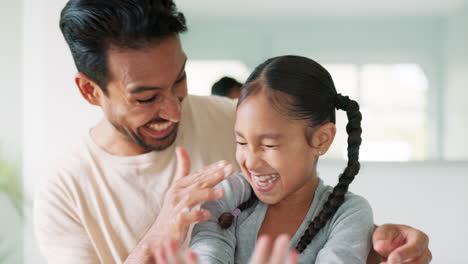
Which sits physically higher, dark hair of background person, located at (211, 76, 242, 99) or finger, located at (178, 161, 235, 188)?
finger, located at (178, 161, 235, 188)

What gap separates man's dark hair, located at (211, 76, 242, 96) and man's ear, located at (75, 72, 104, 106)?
196 cm

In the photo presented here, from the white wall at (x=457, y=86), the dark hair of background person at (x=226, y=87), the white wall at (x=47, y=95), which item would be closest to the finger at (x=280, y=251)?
the dark hair of background person at (x=226, y=87)

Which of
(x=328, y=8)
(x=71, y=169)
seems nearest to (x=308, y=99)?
(x=71, y=169)

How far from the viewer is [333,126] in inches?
46.6

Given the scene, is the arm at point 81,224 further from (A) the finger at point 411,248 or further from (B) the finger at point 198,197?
(A) the finger at point 411,248

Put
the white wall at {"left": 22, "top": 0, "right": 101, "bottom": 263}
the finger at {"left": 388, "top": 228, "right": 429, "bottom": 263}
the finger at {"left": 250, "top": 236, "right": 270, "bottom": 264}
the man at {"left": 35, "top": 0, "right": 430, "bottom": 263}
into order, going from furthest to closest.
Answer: the white wall at {"left": 22, "top": 0, "right": 101, "bottom": 263}, the man at {"left": 35, "top": 0, "right": 430, "bottom": 263}, the finger at {"left": 388, "top": 228, "right": 429, "bottom": 263}, the finger at {"left": 250, "top": 236, "right": 270, "bottom": 264}

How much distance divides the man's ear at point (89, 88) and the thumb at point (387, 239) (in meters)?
0.76

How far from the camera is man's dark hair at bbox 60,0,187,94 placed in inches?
49.8

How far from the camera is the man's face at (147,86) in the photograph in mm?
1268

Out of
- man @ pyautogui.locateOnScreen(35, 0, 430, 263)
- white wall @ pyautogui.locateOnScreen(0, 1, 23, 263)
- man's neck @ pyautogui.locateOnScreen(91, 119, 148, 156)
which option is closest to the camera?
man @ pyautogui.locateOnScreen(35, 0, 430, 263)

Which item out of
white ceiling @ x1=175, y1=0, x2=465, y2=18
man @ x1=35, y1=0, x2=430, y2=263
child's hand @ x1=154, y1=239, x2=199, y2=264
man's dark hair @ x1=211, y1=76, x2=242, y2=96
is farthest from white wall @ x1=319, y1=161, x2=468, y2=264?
child's hand @ x1=154, y1=239, x2=199, y2=264

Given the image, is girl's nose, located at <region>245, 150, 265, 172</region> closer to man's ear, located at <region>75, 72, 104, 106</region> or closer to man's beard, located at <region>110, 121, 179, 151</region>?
man's beard, located at <region>110, 121, 179, 151</region>

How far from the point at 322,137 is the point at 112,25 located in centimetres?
55

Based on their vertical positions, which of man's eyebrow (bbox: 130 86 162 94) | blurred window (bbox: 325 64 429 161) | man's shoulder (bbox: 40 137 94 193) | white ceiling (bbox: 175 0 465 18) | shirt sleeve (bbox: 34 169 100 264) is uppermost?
man's eyebrow (bbox: 130 86 162 94)
